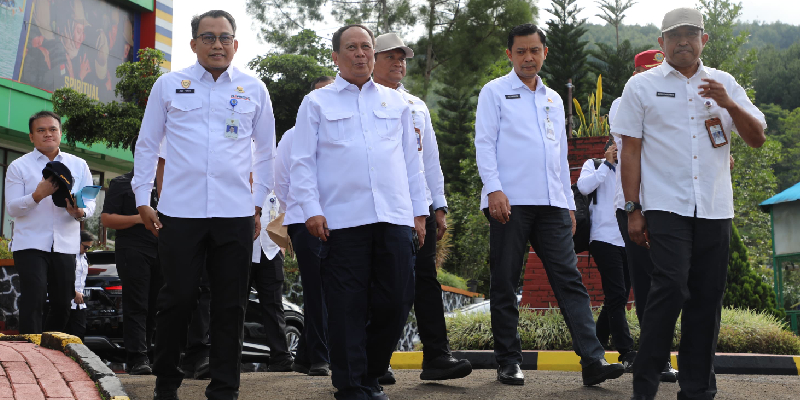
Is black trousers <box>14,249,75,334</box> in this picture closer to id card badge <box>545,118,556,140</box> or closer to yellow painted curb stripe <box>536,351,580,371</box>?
id card badge <box>545,118,556,140</box>

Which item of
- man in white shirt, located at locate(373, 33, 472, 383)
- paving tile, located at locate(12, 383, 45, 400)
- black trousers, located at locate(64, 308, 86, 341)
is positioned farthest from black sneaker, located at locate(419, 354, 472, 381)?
black trousers, located at locate(64, 308, 86, 341)

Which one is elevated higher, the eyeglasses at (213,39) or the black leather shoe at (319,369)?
the eyeglasses at (213,39)

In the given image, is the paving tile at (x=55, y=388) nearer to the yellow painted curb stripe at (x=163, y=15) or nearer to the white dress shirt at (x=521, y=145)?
the white dress shirt at (x=521, y=145)

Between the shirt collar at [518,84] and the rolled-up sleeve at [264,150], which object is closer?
the rolled-up sleeve at [264,150]

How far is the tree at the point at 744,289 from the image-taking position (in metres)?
12.8

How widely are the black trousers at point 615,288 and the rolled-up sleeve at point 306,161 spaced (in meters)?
3.22

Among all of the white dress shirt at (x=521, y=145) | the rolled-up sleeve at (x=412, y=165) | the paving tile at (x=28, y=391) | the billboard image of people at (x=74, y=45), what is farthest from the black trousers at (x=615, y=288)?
the billboard image of people at (x=74, y=45)

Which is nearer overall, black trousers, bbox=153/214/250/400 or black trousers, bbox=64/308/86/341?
black trousers, bbox=153/214/250/400

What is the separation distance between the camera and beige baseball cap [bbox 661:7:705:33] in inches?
184

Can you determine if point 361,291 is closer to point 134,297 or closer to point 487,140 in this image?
point 487,140

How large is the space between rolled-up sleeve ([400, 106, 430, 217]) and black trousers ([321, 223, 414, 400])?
0.39m

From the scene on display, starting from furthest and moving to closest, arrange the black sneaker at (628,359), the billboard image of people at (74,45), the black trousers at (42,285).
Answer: the billboard image of people at (74,45) < the black trousers at (42,285) < the black sneaker at (628,359)

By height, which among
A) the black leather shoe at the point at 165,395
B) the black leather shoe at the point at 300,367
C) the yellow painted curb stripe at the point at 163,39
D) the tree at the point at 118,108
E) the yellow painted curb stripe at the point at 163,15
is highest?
the yellow painted curb stripe at the point at 163,15

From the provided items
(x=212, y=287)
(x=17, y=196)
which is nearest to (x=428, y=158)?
(x=212, y=287)
